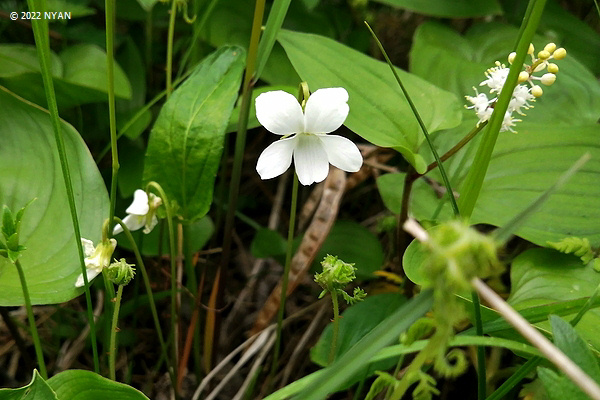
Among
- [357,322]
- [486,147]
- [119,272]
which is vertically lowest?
[357,322]

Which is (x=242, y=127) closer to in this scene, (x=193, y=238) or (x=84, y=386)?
(x=193, y=238)

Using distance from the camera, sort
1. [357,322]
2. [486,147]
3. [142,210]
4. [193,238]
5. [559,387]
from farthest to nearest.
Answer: [193,238] → [357,322] → [142,210] → [486,147] → [559,387]

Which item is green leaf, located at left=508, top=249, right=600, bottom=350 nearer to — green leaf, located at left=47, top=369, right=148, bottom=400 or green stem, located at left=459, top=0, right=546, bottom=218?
green stem, located at left=459, top=0, right=546, bottom=218

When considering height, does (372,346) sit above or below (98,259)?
above

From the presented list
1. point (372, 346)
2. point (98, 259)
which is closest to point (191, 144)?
point (98, 259)

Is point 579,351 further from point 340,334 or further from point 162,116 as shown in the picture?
point 162,116

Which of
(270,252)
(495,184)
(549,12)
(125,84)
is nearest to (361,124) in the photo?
(495,184)
